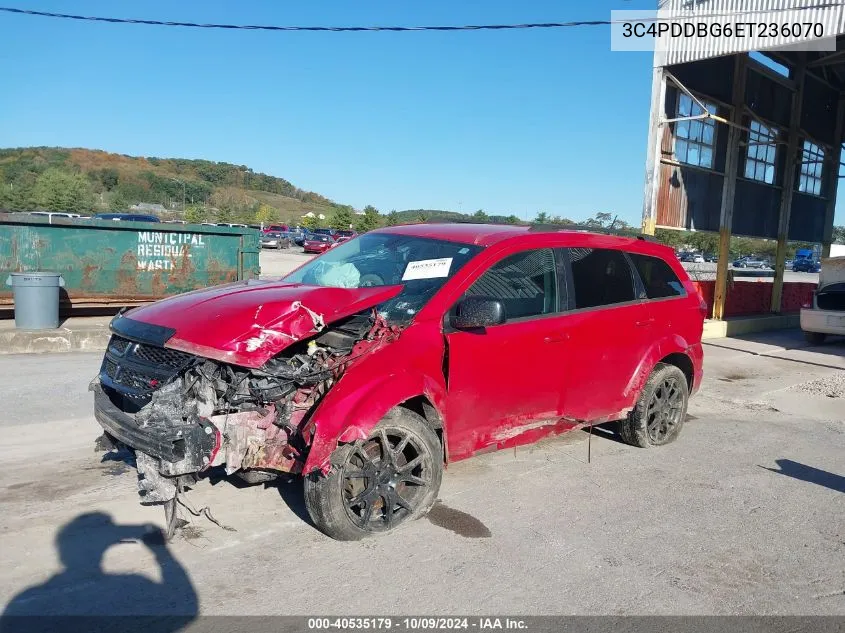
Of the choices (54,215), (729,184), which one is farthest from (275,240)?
(729,184)

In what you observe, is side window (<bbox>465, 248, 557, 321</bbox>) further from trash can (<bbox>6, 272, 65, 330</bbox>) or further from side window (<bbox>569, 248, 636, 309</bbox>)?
trash can (<bbox>6, 272, 65, 330</bbox>)

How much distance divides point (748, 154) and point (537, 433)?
14826mm

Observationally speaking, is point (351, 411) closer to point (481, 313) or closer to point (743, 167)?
point (481, 313)

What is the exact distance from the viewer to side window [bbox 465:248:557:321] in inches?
179

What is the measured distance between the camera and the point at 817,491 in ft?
16.9

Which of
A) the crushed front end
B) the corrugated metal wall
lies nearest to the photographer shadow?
the crushed front end

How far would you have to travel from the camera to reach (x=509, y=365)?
14.8 ft

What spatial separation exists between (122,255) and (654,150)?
1023cm

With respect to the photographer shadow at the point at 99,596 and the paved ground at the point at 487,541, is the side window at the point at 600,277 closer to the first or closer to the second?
the paved ground at the point at 487,541

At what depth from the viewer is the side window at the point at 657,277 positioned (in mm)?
5820

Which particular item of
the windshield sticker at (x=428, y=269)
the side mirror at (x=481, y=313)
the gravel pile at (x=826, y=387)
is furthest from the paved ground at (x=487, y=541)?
the gravel pile at (x=826, y=387)

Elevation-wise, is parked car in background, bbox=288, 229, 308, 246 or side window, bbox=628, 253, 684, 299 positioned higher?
side window, bbox=628, 253, 684, 299

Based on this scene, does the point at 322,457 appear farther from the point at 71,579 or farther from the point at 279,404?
the point at 71,579

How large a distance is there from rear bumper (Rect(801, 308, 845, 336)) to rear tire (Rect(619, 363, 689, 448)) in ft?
28.2
